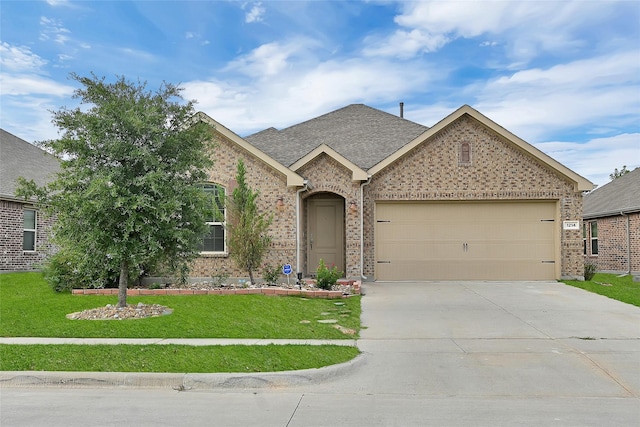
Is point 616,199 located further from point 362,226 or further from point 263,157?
point 263,157

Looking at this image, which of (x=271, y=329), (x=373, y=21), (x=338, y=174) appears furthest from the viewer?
(x=338, y=174)

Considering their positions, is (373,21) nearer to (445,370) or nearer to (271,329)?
(271,329)

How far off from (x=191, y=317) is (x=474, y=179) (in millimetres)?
10345

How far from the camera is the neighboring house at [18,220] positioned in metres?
18.8

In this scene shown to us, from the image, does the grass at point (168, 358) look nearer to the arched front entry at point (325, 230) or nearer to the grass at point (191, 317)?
the grass at point (191, 317)

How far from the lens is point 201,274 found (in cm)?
1661

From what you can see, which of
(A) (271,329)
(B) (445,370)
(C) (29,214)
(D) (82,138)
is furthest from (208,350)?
(C) (29,214)

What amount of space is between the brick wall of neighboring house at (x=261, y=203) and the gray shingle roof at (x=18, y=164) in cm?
666

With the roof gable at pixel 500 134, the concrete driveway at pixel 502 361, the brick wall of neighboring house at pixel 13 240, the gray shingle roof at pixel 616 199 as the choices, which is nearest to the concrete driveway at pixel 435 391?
the concrete driveway at pixel 502 361

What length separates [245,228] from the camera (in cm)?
1540

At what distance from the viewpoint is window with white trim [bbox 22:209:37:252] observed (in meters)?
19.9

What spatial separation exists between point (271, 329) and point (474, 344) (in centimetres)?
346

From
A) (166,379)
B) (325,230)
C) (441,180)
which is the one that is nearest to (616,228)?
(441,180)

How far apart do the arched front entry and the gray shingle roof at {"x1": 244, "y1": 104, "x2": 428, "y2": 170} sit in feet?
4.87
